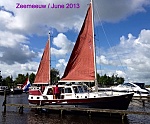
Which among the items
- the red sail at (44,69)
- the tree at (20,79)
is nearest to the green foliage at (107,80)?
the tree at (20,79)

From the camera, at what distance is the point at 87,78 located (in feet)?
107

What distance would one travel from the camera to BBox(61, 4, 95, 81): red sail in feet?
108

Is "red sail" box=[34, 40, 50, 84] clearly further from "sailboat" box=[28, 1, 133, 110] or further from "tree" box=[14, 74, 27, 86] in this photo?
"tree" box=[14, 74, 27, 86]

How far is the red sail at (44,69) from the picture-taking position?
41938mm

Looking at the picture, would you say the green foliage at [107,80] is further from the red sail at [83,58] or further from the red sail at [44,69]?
the red sail at [83,58]

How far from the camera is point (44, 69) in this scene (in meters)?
42.5

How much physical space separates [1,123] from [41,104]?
802 cm

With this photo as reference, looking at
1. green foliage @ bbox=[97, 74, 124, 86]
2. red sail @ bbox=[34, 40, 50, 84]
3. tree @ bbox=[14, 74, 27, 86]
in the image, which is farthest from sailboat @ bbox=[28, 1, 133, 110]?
tree @ bbox=[14, 74, 27, 86]

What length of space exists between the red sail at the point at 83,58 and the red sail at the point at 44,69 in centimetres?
856

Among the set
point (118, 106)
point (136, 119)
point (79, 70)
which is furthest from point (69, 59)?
point (136, 119)

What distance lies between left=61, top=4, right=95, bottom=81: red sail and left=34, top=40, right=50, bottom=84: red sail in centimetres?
856

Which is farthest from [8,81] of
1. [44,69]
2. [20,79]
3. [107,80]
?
[44,69]

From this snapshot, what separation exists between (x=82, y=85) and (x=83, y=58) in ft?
11.5

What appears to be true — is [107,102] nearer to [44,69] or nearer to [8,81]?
[44,69]
